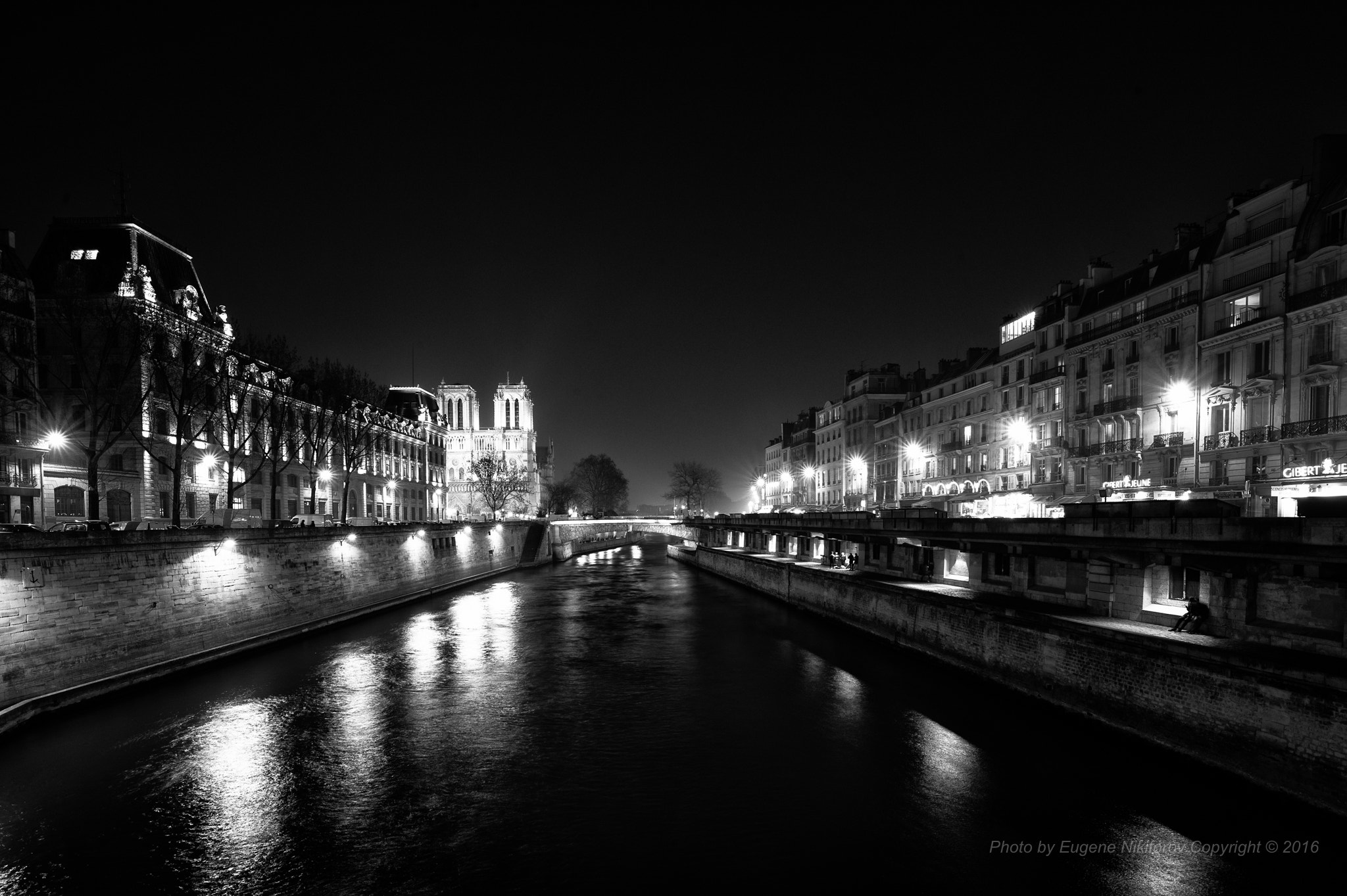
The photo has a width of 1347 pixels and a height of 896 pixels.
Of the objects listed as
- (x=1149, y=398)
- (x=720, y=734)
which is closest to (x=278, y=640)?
(x=720, y=734)

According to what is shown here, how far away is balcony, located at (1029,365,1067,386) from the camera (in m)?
45.9

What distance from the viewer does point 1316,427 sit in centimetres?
2838

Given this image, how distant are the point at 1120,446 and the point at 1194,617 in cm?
2452

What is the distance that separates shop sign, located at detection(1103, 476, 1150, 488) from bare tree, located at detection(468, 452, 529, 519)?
249ft

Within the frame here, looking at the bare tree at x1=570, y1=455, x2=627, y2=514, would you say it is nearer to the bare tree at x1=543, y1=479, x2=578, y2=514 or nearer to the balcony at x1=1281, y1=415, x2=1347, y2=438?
the bare tree at x1=543, y1=479, x2=578, y2=514

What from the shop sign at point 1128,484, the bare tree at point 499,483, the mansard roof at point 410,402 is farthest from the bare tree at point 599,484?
the shop sign at point 1128,484

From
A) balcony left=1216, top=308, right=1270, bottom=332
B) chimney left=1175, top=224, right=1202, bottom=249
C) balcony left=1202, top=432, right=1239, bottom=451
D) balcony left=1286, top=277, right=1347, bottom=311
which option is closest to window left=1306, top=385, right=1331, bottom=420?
balcony left=1202, top=432, right=1239, bottom=451

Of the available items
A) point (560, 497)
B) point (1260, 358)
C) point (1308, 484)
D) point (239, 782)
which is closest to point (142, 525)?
point (239, 782)

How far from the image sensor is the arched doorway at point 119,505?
43938 mm

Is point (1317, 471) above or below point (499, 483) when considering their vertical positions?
above

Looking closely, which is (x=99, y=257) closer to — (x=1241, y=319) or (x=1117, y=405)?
(x=1117, y=405)

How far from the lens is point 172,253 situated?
50.1 m

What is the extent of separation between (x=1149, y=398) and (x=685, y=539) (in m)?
77.2

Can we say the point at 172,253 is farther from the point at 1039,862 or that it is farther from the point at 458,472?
the point at 458,472
